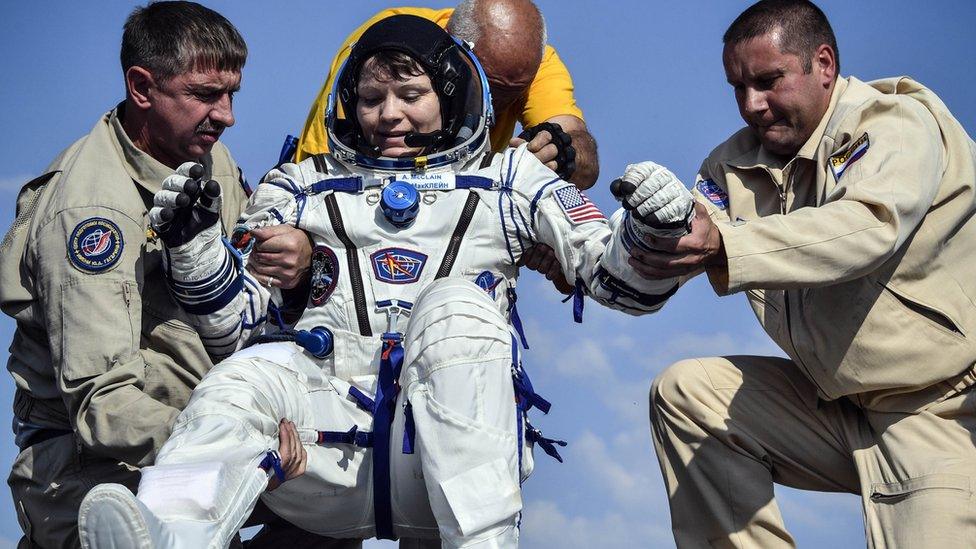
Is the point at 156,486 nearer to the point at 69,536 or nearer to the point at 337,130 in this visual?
the point at 69,536

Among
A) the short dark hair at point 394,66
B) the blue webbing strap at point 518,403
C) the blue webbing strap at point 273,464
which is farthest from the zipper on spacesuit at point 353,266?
the blue webbing strap at point 273,464

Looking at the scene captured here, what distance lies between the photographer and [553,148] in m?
6.17

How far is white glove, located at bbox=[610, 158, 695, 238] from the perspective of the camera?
427 cm

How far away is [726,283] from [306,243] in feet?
5.96

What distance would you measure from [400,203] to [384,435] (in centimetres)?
104

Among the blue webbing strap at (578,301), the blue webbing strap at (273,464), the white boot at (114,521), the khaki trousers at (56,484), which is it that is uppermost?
the blue webbing strap at (578,301)

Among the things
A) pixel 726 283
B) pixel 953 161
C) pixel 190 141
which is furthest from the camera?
pixel 190 141

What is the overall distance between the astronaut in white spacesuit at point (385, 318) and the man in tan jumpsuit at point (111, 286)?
1.43 ft

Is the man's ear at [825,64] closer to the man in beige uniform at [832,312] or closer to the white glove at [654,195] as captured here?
the man in beige uniform at [832,312]

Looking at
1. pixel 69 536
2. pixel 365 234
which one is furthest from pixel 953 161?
pixel 69 536

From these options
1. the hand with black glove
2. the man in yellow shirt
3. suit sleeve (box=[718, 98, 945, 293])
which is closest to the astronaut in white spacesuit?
suit sleeve (box=[718, 98, 945, 293])

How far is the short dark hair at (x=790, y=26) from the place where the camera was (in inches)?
229

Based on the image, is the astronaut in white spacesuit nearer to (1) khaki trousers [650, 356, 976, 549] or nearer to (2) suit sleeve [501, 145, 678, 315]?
(2) suit sleeve [501, 145, 678, 315]

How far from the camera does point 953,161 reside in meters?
5.41
